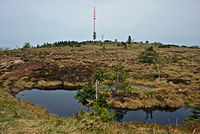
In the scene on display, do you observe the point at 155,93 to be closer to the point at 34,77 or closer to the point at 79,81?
the point at 79,81

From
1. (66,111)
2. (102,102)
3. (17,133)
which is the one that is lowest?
(66,111)

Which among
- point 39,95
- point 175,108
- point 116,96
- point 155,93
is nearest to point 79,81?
point 39,95

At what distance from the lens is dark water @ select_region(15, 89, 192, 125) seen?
17394 mm

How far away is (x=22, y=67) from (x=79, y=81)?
27181 mm

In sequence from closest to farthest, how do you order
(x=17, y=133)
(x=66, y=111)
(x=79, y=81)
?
1. (x=17, y=133)
2. (x=66, y=111)
3. (x=79, y=81)

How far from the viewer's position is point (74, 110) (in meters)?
19.8

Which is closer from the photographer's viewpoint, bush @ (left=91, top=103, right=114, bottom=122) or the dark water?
bush @ (left=91, top=103, right=114, bottom=122)

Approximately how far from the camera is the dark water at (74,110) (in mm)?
17394

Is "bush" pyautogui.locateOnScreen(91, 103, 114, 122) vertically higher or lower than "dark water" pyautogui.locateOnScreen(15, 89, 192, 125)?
higher

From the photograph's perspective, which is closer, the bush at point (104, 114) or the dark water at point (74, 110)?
the bush at point (104, 114)

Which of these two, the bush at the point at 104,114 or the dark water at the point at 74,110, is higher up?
the bush at the point at 104,114

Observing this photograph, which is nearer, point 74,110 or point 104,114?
point 104,114

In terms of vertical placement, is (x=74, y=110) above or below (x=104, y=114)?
below

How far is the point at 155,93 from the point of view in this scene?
24.0 metres
